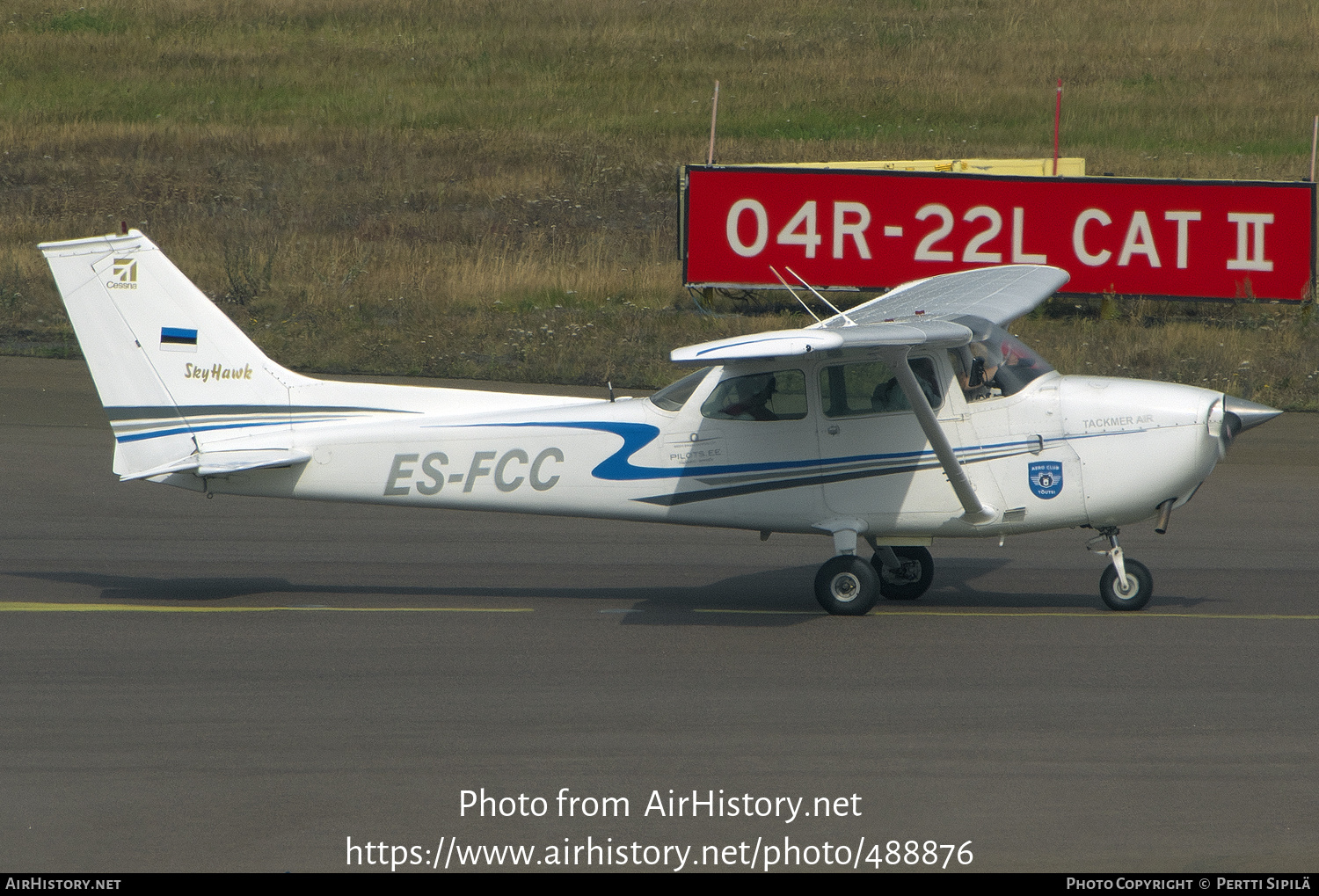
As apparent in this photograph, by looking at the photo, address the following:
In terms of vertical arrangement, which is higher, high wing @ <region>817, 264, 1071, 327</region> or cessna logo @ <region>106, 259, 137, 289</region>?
high wing @ <region>817, 264, 1071, 327</region>

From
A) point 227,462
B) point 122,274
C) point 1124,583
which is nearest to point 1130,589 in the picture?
point 1124,583

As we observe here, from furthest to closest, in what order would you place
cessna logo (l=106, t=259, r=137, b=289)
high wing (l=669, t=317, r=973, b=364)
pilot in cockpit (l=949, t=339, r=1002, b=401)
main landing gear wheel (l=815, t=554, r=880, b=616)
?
cessna logo (l=106, t=259, r=137, b=289), main landing gear wheel (l=815, t=554, r=880, b=616), pilot in cockpit (l=949, t=339, r=1002, b=401), high wing (l=669, t=317, r=973, b=364)

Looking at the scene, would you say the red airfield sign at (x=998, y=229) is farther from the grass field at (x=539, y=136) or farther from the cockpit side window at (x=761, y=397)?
the cockpit side window at (x=761, y=397)

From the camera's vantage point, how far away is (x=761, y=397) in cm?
957

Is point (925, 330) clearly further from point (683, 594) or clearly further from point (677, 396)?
point (683, 594)

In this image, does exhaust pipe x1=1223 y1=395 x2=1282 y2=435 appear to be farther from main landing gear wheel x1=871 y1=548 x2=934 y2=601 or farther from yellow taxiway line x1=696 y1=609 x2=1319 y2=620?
main landing gear wheel x1=871 y1=548 x2=934 y2=601

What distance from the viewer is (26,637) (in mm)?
9078

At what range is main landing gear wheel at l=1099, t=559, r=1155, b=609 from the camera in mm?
9609

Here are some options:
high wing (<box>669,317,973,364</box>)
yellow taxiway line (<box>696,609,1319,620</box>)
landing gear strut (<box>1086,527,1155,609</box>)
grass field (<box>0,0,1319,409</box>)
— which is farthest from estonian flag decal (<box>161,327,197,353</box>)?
grass field (<box>0,0,1319,409</box>)

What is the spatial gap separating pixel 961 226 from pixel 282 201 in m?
15.0

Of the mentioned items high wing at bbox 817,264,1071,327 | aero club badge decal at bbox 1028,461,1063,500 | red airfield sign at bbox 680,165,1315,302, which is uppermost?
red airfield sign at bbox 680,165,1315,302

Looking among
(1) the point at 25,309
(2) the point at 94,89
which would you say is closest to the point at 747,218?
(1) the point at 25,309

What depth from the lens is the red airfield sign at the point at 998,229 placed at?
62.1 ft

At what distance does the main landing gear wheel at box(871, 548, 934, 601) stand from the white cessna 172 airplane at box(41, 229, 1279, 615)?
0.02 metres
